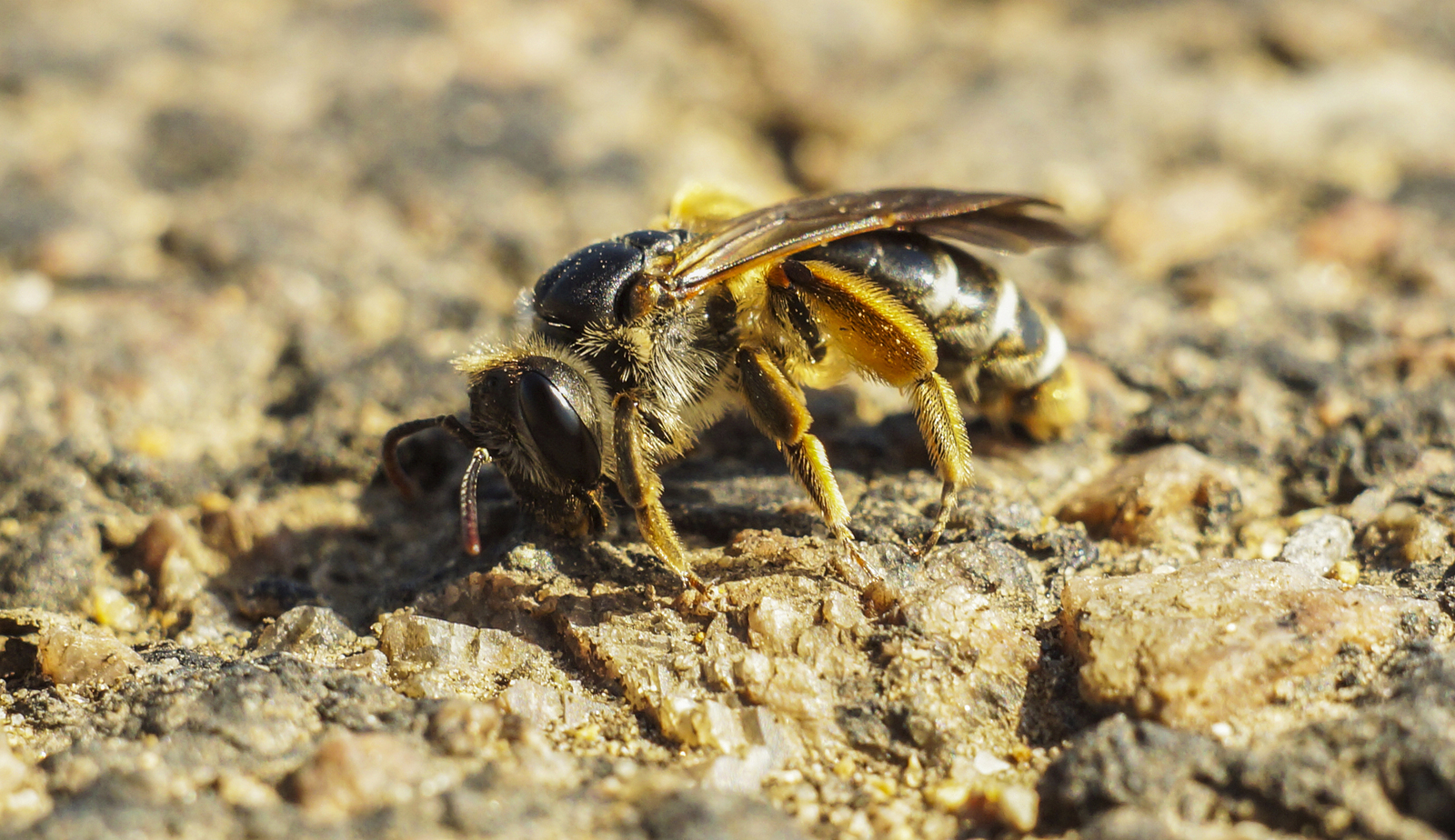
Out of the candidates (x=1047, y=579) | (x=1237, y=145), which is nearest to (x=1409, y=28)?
(x=1237, y=145)

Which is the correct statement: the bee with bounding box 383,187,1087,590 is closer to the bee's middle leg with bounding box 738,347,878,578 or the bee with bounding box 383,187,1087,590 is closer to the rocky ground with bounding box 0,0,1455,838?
the bee's middle leg with bounding box 738,347,878,578

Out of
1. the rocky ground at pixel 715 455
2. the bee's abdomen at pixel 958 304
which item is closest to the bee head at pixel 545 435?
the rocky ground at pixel 715 455

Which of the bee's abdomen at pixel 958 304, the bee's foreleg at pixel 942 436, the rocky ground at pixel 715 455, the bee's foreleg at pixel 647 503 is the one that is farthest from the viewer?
the bee's abdomen at pixel 958 304

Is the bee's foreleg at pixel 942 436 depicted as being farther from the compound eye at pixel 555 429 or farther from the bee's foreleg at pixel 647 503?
the compound eye at pixel 555 429

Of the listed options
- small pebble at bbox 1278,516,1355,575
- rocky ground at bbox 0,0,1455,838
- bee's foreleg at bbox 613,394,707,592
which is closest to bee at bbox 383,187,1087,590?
bee's foreleg at bbox 613,394,707,592

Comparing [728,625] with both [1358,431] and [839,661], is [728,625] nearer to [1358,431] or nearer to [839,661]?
[839,661]

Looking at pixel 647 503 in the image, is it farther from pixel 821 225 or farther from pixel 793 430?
pixel 821 225

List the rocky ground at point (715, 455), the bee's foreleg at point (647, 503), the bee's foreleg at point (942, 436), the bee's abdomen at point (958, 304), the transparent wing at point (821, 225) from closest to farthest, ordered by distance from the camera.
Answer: the rocky ground at point (715, 455) < the bee's foreleg at point (647, 503) < the bee's foreleg at point (942, 436) < the transparent wing at point (821, 225) < the bee's abdomen at point (958, 304)

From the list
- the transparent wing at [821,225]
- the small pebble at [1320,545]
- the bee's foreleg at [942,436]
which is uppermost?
the transparent wing at [821,225]
